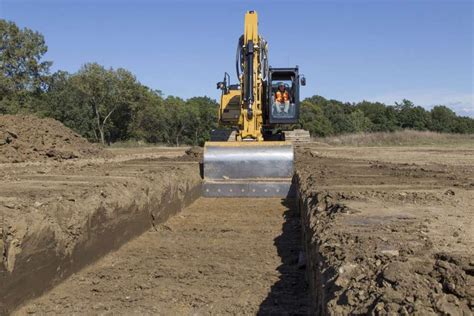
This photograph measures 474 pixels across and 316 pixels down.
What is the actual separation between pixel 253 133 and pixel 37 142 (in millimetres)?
8236

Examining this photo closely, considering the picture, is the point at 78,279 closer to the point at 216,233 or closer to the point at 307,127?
the point at 216,233

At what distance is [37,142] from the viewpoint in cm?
1720

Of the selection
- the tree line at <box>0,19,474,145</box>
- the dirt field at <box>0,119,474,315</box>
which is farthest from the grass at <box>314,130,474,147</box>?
the dirt field at <box>0,119,474,315</box>

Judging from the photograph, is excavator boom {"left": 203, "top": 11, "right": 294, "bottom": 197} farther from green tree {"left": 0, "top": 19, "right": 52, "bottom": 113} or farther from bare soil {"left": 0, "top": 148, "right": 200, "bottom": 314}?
green tree {"left": 0, "top": 19, "right": 52, "bottom": 113}

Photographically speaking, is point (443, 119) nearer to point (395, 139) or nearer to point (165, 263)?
point (395, 139)

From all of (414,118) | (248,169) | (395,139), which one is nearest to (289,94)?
(248,169)

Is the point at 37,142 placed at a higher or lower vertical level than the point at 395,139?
higher

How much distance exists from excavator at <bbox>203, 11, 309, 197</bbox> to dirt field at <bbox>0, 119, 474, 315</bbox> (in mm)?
2267

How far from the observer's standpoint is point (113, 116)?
47875 mm

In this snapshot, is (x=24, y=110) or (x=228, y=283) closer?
(x=228, y=283)

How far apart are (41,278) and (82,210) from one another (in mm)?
1219

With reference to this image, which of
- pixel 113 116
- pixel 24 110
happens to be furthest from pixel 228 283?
pixel 113 116

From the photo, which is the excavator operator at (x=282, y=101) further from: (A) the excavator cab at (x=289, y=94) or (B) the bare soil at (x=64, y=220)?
(B) the bare soil at (x=64, y=220)

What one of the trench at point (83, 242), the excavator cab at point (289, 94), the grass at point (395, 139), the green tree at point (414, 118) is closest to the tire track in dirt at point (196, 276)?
the trench at point (83, 242)
